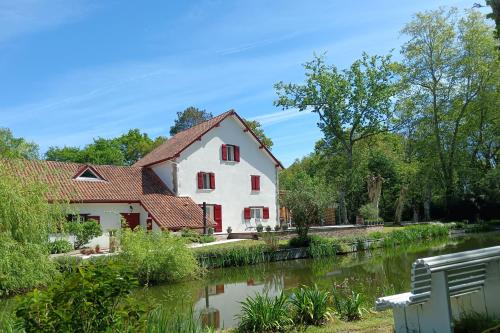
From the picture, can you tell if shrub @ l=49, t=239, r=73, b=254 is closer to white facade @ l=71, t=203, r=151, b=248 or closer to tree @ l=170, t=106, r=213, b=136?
white facade @ l=71, t=203, r=151, b=248

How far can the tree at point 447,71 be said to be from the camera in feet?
125

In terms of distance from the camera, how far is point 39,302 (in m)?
3.99

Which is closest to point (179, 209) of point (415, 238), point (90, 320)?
point (415, 238)

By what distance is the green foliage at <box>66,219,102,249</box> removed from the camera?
21733 millimetres

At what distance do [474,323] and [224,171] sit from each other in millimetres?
26763

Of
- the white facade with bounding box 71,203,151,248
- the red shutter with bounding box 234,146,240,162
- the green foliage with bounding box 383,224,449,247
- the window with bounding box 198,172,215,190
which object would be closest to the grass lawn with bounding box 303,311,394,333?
the white facade with bounding box 71,203,151,248

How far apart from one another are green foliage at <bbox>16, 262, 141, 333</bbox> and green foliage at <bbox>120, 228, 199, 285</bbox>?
11.4m

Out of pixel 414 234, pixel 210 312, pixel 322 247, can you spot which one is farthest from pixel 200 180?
pixel 210 312

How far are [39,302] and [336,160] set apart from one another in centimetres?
4007

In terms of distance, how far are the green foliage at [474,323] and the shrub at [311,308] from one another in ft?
7.74

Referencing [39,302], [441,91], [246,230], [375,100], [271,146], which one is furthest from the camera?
[271,146]

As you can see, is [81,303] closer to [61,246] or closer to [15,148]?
[15,148]

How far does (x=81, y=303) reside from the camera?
4078 millimetres

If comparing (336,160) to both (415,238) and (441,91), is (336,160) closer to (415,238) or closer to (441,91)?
(441,91)
